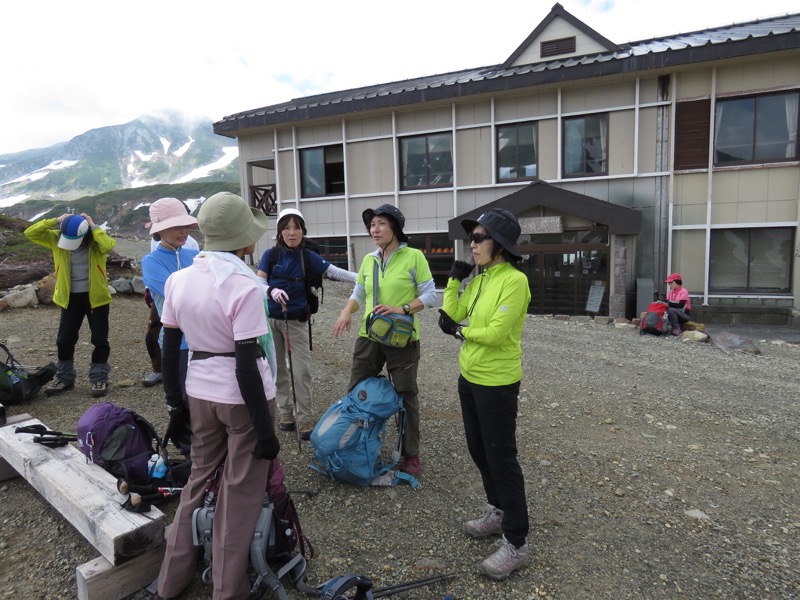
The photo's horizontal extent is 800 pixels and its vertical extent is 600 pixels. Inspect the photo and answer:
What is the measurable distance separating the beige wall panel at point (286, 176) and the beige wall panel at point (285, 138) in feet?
0.71

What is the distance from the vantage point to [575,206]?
12914 millimetres

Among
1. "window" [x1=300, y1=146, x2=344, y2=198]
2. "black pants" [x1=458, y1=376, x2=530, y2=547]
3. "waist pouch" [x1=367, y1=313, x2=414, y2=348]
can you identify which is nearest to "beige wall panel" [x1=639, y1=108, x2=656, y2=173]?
"window" [x1=300, y1=146, x2=344, y2=198]

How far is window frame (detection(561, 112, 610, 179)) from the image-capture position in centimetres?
1398

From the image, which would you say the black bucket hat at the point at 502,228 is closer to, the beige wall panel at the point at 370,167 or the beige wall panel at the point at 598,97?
the beige wall panel at the point at 598,97

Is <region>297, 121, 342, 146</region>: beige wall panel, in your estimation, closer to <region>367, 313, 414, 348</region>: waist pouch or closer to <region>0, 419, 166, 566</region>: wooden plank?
<region>367, 313, 414, 348</region>: waist pouch

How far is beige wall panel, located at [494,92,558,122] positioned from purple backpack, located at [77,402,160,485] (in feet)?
46.2

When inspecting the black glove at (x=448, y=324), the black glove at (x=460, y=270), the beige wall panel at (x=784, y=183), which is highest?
the beige wall panel at (x=784, y=183)

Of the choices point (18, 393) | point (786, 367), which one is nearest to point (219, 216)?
point (18, 393)

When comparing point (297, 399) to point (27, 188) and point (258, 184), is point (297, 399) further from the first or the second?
point (27, 188)

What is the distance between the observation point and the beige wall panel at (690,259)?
13.5 metres

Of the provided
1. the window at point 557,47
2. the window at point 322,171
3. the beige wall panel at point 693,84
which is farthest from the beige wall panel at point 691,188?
the window at point 322,171

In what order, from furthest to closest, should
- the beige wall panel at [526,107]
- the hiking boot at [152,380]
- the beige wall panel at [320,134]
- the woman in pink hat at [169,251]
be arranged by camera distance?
the beige wall panel at [320,134], the beige wall panel at [526,107], the hiking boot at [152,380], the woman in pink hat at [169,251]

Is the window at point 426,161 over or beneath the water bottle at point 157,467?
over

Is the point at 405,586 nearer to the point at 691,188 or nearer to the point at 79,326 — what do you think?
the point at 79,326
